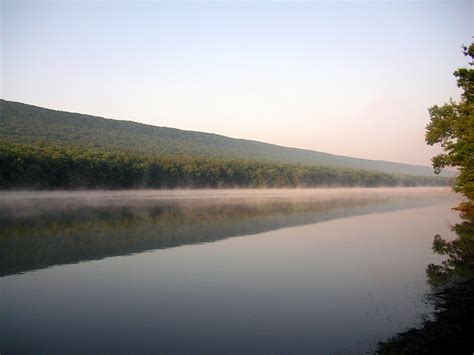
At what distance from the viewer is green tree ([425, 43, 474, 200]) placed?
26.9m

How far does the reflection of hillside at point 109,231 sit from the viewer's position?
2003 centimetres

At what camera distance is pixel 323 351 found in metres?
9.33

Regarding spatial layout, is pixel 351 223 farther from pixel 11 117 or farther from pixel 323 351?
pixel 11 117

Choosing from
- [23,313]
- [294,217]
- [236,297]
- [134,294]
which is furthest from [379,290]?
[294,217]

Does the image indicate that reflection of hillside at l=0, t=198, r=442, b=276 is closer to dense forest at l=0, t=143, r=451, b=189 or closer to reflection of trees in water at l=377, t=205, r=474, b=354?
reflection of trees in water at l=377, t=205, r=474, b=354

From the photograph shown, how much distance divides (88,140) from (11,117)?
843 inches

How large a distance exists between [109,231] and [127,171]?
169 feet

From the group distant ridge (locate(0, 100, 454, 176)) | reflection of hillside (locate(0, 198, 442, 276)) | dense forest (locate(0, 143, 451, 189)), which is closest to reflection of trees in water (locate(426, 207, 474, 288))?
reflection of hillside (locate(0, 198, 442, 276))

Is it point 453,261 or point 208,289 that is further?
point 453,261

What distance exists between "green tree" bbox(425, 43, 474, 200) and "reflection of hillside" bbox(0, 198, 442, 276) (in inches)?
445

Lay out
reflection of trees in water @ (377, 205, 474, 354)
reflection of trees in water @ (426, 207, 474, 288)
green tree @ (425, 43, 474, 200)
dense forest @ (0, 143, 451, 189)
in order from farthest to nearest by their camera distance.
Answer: dense forest @ (0, 143, 451, 189) < green tree @ (425, 43, 474, 200) < reflection of trees in water @ (426, 207, 474, 288) < reflection of trees in water @ (377, 205, 474, 354)

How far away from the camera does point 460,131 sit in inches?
1286

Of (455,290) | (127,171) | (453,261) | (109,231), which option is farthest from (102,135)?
(455,290)

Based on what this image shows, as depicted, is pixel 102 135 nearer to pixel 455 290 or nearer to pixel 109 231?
pixel 109 231
